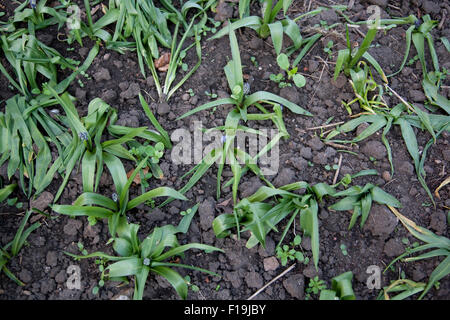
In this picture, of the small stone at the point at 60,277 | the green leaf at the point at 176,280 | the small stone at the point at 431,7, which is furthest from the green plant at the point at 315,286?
the small stone at the point at 431,7

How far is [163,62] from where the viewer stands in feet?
8.79

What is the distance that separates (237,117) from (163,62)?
0.64 m

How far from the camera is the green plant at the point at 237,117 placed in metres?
2.32

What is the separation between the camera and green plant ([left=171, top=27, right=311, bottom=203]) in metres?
2.32

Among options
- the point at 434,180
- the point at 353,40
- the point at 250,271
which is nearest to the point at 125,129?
the point at 250,271

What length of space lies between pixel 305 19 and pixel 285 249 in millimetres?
1520

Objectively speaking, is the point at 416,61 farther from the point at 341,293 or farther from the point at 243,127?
the point at 341,293

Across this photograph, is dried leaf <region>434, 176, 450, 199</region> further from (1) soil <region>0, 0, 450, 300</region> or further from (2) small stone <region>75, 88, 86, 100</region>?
(2) small stone <region>75, 88, 86, 100</region>

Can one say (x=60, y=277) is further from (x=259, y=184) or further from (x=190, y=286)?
(x=259, y=184)

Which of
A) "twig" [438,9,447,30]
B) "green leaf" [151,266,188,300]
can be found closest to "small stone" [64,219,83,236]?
"green leaf" [151,266,188,300]

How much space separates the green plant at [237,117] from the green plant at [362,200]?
0.46m

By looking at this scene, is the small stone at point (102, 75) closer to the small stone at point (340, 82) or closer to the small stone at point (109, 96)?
the small stone at point (109, 96)

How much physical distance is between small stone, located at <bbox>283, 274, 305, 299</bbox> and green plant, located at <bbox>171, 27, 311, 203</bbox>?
0.49 m

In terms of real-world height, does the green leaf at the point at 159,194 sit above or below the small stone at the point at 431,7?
below
